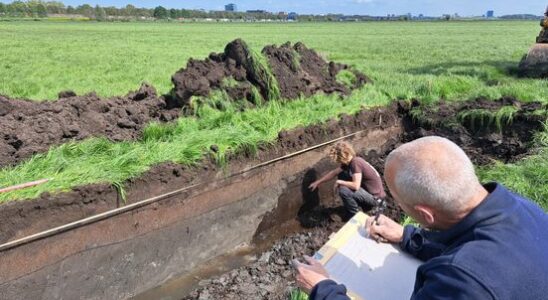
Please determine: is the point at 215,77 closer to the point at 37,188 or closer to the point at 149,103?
the point at 149,103

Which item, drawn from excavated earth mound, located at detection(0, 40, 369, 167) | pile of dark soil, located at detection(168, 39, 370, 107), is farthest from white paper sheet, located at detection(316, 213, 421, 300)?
pile of dark soil, located at detection(168, 39, 370, 107)

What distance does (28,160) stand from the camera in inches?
190

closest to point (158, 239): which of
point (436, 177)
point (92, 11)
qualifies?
point (436, 177)

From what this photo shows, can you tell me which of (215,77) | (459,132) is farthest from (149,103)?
(459,132)

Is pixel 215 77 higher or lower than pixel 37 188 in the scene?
higher

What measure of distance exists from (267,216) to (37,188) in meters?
2.85

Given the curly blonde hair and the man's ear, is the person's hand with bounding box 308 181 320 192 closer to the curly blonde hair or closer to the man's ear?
the curly blonde hair

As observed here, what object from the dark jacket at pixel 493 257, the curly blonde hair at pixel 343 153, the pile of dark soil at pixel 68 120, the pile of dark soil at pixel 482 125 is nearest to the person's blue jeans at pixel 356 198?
the curly blonde hair at pixel 343 153

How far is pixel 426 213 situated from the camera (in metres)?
1.91

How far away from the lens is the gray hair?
1835mm

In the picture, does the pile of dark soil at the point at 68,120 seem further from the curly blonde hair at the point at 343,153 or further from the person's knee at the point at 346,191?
the person's knee at the point at 346,191

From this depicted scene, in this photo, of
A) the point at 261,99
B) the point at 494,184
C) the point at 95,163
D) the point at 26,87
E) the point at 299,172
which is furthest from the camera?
the point at 26,87

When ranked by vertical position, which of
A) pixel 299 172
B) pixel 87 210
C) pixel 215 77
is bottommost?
pixel 299 172

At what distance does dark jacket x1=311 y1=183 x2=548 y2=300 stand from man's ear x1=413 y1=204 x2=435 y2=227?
0.08 meters
